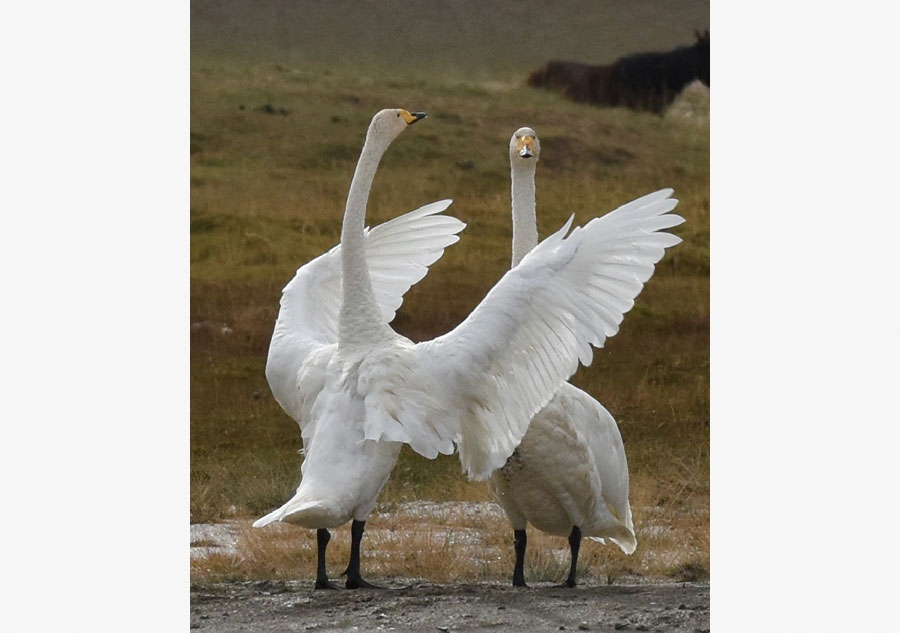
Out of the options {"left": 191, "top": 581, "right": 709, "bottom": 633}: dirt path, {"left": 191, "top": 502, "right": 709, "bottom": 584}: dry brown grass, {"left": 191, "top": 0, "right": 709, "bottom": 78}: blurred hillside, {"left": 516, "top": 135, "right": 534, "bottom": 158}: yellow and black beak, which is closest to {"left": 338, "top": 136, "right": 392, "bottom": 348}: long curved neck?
{"left": 516, "top": 135, "right": 534, "bottom": 158}: yellow and black beak

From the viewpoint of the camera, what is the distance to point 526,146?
6.16 metres

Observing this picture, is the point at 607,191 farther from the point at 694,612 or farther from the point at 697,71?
the point at 694,612

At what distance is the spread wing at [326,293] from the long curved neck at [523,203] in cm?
53

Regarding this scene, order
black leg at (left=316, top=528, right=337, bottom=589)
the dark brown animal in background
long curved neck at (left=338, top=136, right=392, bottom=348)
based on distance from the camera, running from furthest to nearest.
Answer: the dark brown animal in background
black leg at (left=316, top=528, right=337, bottom=589)
long curved neck at (left=338, top=136, right=392, bottom=348)

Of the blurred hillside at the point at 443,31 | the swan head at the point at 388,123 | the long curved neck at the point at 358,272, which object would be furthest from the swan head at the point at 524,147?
the blurred hillside at the point at 443,31

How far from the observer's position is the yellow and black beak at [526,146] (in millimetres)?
6116

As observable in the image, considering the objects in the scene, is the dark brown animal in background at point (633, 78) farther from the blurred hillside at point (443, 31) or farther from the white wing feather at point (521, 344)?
the white wing feather at point (521, 344)

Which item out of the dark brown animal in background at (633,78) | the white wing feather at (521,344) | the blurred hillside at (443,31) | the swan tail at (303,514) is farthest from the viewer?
the dark brown animal in background at (633,78)

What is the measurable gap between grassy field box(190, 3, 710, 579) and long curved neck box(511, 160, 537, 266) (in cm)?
144

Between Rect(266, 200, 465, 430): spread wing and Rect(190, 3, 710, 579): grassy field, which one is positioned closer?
Rect(266, 200, 465, 430): spread wing

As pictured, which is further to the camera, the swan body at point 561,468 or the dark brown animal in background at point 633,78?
the dark brown animal in background at point 633,78

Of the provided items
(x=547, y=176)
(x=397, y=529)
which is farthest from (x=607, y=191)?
(x=397, y=529)

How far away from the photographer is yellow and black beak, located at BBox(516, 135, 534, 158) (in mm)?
6116

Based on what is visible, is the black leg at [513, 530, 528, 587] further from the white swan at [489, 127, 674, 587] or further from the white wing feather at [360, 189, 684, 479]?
the white wing feather at [360, 189, 684, 479]
